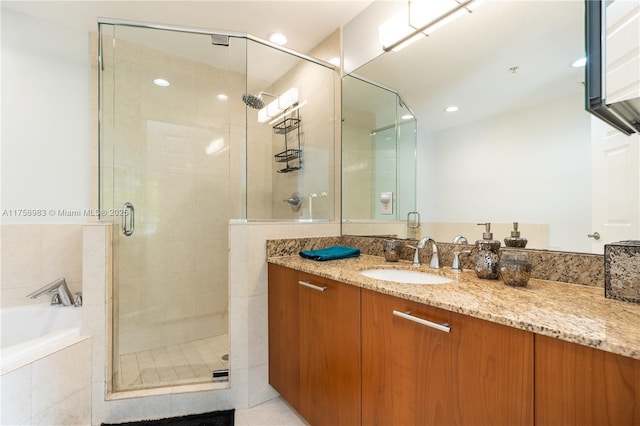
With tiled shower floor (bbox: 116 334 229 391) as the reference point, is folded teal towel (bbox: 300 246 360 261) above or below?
above

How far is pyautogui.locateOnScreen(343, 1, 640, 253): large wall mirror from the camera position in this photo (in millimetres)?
1027

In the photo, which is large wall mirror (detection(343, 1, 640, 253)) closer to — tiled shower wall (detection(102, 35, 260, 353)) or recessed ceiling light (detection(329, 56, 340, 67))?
recessed ceiling light (detection(329, 56, 340, 67))

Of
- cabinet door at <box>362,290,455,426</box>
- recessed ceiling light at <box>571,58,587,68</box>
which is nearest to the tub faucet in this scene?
cabinet door at <box>362,290,455,426</box>

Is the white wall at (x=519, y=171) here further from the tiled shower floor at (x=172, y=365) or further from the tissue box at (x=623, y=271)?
the tiled shower floor at (x=172, y=365)

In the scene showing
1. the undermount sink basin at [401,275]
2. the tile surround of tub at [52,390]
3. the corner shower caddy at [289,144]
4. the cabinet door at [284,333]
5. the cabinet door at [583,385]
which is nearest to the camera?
the cabinet door at [583,385]

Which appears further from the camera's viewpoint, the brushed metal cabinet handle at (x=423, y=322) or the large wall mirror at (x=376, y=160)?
the large wall mirror at (x=376, y=160)

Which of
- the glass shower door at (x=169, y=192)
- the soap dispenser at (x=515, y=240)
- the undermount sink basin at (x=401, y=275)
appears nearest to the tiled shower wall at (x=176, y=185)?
the glass shower door at (x=169, y=192)

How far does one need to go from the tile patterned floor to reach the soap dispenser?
4.50 feet

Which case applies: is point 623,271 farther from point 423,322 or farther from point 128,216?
point 128,216

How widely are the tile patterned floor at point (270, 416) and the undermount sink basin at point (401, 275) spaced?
888 millimetres

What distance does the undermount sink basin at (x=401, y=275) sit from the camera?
1377 millimetres

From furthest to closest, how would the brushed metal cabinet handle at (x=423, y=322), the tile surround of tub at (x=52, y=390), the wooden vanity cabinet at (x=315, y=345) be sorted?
the tile surround of tub at (x=52, y=390) < the wooden vanity cabinet at (x=315, y=345) < the brushed metal cabinet handle at (x=423, y=322)

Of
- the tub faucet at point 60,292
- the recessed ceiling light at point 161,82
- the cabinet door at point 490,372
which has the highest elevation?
the recessed ceiling light at point 161,82

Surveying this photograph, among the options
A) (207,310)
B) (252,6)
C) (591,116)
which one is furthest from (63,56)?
(591,116)
